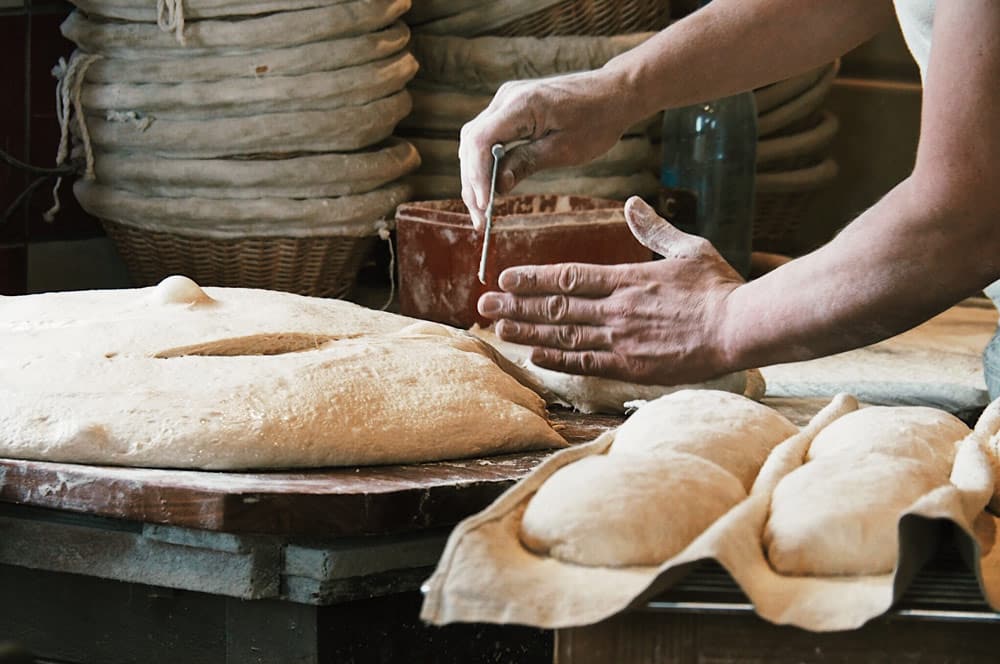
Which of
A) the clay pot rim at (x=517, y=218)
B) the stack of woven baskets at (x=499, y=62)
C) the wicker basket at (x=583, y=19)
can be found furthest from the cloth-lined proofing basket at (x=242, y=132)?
the wicker basket at (x=583, y=19)

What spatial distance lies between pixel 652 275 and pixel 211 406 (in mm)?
653

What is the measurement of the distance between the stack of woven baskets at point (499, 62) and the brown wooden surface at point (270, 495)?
1.73 meters

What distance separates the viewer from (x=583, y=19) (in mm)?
3326

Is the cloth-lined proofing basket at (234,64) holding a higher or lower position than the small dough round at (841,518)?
lower

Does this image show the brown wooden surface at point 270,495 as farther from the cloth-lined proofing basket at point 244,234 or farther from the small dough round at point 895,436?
the cloth-lined proofing basket at point 244,234

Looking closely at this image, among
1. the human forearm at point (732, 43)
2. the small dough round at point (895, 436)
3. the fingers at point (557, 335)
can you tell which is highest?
the human forearm at point (732, 43)

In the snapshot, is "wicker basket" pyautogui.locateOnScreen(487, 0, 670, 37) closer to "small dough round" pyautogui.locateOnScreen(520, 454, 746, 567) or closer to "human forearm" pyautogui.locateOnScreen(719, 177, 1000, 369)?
"human forearm" pyautogui.locateOnScreen(719, 177, 1000, 369)

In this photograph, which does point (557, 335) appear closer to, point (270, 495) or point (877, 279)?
point (877, 279)

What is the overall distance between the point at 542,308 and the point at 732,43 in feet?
1.92

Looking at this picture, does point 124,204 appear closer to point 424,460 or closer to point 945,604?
point 424,460

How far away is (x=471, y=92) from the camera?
10.9ft

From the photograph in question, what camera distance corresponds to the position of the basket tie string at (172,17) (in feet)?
9.15

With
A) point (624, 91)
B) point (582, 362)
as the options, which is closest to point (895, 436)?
point (582, 362)

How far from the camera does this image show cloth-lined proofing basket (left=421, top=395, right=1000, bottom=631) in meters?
1.04
